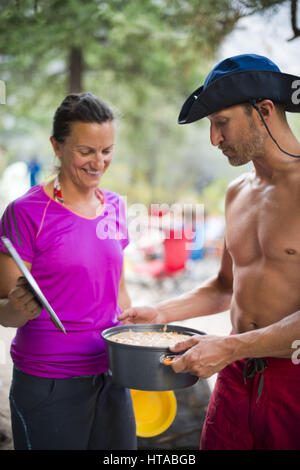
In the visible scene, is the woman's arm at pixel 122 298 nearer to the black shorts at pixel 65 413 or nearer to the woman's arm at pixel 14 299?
the black shorts at pixel 65 413

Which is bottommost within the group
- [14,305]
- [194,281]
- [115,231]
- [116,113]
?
[194,281]

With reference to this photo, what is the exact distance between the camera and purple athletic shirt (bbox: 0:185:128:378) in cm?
165

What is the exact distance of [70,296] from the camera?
1.69 m

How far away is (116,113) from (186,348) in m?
1.03

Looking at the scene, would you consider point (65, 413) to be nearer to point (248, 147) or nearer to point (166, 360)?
point (166, 360)

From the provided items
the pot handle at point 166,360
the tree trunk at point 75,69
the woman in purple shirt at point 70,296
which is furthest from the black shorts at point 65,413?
the tree trunk at point 75,69

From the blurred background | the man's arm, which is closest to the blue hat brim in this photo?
the blurred background

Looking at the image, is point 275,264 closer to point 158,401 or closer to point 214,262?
point 158,401

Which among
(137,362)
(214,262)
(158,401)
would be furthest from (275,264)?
(214,262)

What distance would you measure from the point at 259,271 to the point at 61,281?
74cm

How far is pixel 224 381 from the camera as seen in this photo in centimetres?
184

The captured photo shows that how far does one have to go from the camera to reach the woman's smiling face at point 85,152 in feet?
5.78

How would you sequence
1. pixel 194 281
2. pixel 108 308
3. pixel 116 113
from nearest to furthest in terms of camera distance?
pixel 108 308, pixel 116 113, pixel 194 281

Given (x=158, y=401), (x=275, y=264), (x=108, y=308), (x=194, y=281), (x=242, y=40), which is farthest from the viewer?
(x=194, y=281)
